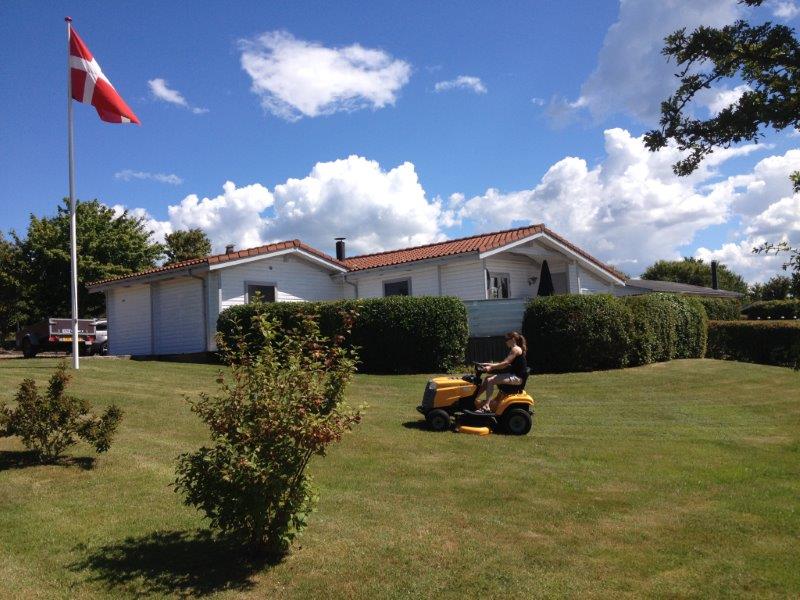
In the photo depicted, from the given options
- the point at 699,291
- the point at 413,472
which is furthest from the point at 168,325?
the point at 699,291

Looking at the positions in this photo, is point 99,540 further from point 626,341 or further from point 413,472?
point 626,341

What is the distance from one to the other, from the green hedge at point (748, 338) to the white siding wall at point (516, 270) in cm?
651

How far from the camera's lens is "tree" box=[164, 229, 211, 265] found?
146 feet

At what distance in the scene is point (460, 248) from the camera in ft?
74.1

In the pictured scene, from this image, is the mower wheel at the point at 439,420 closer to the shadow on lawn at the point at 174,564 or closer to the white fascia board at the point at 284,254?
the shadow on lawn at the point at 174,564

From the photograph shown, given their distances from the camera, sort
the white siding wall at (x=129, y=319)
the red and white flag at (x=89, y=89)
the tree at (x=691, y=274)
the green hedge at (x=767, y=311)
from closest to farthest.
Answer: the red and white flag at (x=89, y=89), the white siding wall at (x=129, y=319), the green hedge at (x=767, y=311), the tree at (x=691, y=274)

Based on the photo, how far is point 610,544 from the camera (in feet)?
18.2

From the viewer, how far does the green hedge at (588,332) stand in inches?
690

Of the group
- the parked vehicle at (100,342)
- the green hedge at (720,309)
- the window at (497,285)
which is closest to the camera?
the window at (497,285)

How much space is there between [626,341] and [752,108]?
15.4m

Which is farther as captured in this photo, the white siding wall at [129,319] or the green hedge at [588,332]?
the white siding wall at [129,319]

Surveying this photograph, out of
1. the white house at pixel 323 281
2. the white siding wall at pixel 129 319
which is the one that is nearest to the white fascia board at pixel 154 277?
the white house at pixel 323 281

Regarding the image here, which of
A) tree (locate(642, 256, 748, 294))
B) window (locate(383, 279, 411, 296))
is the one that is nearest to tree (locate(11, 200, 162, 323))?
window (locate(383, 279, 411, 296))

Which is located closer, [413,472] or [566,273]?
[413,472]
